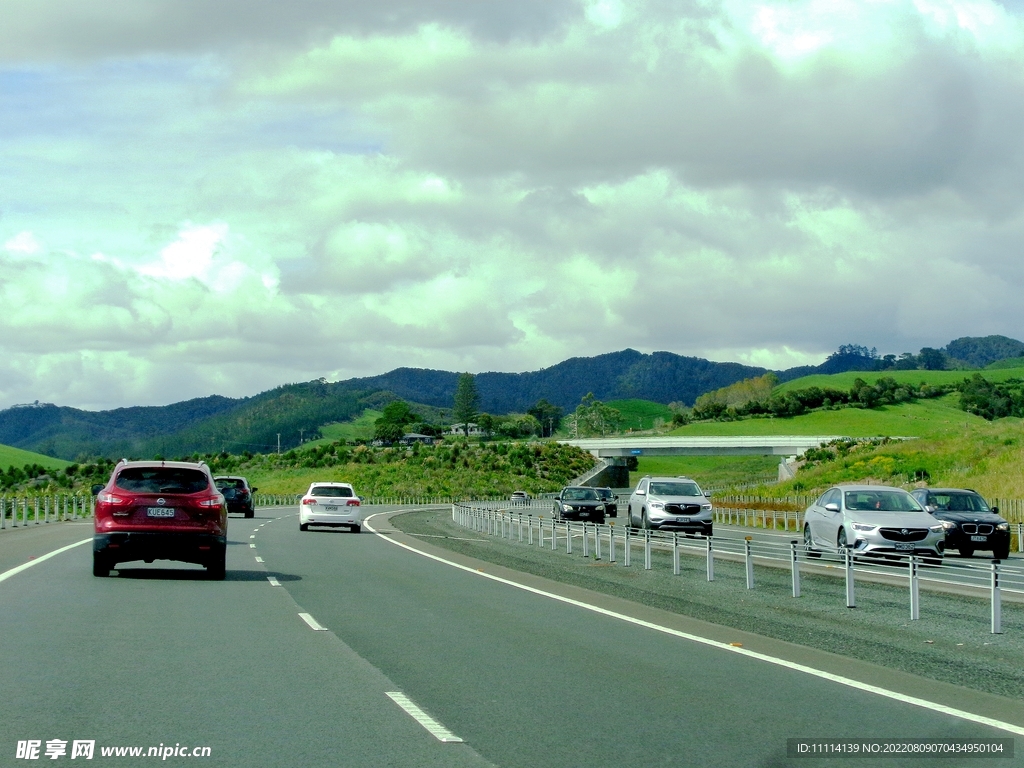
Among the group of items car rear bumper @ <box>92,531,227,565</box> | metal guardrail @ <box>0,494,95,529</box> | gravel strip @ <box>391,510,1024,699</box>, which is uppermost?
car rear bumper @ <box>92,531,227,565</box>

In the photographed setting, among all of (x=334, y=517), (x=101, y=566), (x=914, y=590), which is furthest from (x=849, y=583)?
(x=334, y=517)

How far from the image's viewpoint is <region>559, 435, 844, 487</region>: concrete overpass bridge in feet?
364

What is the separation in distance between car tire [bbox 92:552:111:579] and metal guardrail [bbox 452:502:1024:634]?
1047cm

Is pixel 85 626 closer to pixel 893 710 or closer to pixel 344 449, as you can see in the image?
pixel 893 710

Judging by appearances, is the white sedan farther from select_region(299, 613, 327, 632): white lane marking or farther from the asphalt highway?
select_region(299, 613, 327, 632): white lane marking

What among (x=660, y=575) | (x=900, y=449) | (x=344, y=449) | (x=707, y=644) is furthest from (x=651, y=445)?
(x=707, y=644)

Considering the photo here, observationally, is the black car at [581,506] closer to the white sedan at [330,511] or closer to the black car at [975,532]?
the white sedan at [330,511]

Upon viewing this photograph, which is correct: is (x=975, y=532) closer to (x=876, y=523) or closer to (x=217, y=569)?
(x=876, y=523)

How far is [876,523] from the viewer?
80.1ft

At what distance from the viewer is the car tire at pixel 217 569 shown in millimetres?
20312

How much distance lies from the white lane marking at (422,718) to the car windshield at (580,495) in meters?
41.2

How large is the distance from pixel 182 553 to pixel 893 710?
12.9 metres

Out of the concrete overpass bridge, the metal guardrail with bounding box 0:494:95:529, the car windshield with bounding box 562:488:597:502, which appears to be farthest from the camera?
the concrete overpass bridge

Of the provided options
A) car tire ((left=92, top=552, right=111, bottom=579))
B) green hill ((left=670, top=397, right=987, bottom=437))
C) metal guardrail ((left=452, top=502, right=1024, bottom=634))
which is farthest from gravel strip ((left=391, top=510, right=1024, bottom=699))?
green hill ((left=670, top=397, right=987, bottom=437))
